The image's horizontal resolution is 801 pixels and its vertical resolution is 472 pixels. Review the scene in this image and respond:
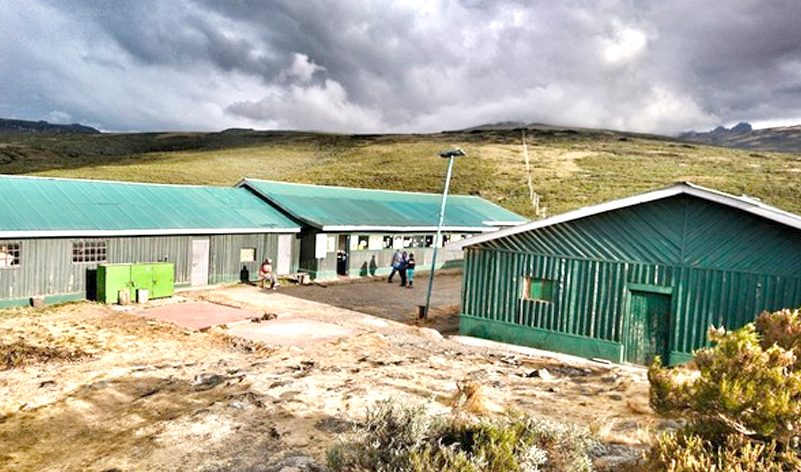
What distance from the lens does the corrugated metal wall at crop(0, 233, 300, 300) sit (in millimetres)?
20219

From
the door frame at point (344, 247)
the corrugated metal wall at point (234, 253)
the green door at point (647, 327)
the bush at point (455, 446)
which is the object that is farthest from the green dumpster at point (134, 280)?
the bush at point (455, 446)

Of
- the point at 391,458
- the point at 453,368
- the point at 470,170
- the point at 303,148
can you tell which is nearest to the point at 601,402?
the point at 453,368

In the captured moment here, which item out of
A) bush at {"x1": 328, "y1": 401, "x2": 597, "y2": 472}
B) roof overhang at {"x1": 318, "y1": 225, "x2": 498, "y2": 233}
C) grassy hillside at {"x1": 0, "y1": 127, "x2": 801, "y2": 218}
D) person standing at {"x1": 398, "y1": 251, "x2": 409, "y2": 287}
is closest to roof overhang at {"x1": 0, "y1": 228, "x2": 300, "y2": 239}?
roof overhang at {"x1": 318, "y1": 225, "x2": 498, "y2": 233}

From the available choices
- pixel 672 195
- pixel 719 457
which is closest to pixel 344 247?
pixel 672 195

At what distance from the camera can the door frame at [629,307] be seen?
48.9 ft

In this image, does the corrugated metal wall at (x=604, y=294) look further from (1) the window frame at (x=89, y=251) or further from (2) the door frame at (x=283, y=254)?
(1) the window frame at (x=89, y=251)

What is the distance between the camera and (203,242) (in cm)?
2553

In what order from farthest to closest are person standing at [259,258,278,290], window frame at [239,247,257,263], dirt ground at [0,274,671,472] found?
window frame at [239,247,257,263], person standing at [259,258,278,290], dirt ground at [0,274,671,472]

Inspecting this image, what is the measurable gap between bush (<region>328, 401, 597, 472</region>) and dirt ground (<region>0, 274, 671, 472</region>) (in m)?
0.81

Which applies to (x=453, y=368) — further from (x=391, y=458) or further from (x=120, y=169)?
(x=120, y=169)

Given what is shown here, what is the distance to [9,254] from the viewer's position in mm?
19922

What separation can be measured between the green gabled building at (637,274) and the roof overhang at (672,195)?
3cm

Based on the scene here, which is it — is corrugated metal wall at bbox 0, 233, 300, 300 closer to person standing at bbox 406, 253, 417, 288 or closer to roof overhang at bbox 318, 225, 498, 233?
roof overhang at bbox 318, 225, 498, 233

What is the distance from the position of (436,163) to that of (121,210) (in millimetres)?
72590
